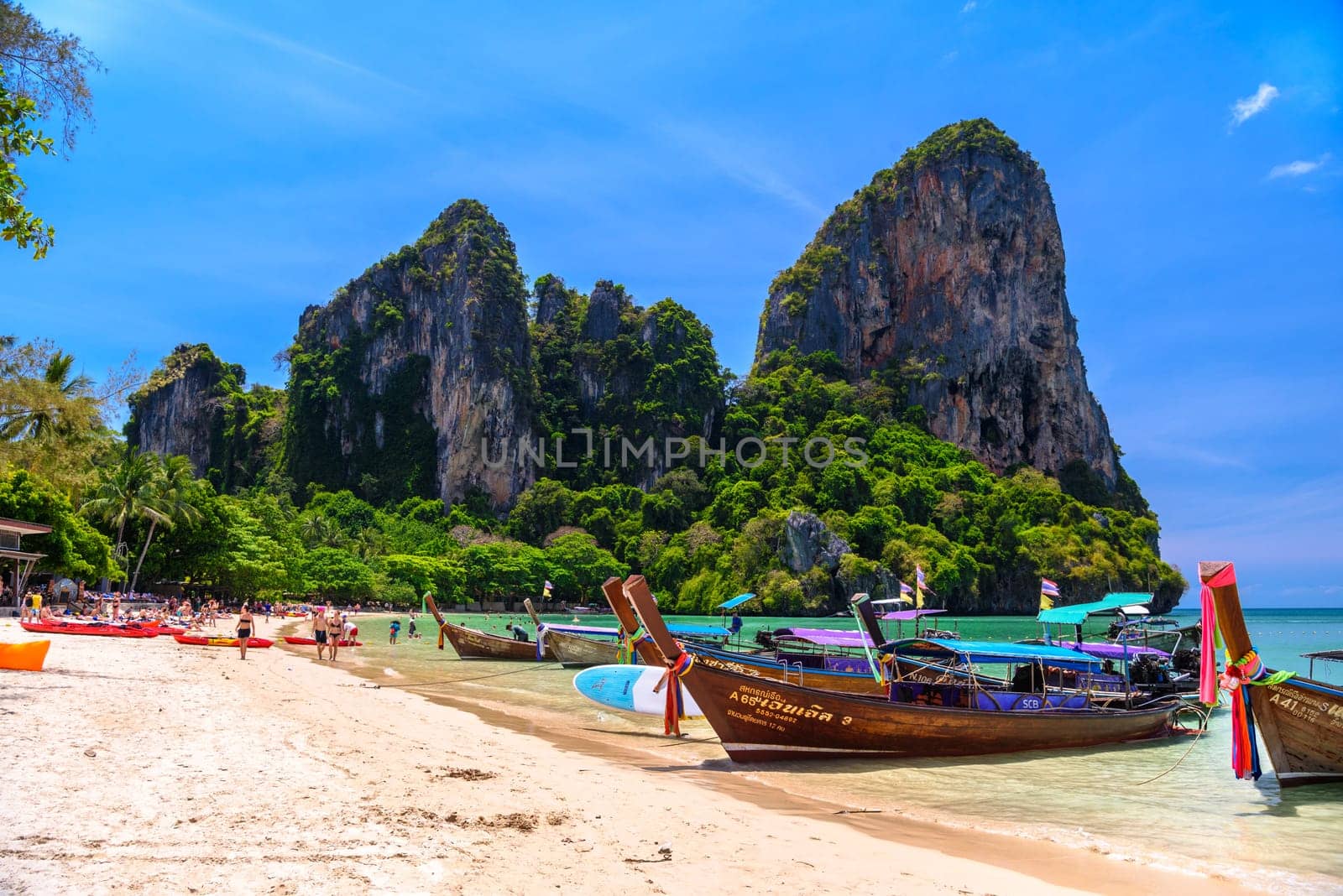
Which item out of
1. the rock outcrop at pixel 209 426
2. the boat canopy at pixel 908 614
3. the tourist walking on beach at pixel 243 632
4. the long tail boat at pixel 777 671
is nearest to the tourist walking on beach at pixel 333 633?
the tourist walking on beach at pixel 243 632

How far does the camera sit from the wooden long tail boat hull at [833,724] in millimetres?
10719

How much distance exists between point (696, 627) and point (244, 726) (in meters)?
16.5

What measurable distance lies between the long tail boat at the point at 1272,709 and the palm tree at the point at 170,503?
43.2 m

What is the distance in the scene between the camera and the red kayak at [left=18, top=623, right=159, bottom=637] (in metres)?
22.3

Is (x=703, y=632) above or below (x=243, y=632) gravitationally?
above

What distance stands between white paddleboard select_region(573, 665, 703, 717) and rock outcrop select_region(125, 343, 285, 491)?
396ft

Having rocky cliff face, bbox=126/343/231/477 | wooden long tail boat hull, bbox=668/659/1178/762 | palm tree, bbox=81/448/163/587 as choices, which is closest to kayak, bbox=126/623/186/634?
palm tree, bbox=81/448/163/587

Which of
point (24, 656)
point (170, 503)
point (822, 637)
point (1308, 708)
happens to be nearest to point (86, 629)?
point (24, 656)

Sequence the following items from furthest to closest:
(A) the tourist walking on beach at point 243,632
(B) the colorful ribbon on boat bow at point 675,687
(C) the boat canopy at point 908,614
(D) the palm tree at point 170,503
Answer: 1. (D) the palm tree at point 170,503
2. (A) the tourist walking on beach at point 243,632
3. (C) the boat canopy at point 908,614
4. (B) the colorful ribbon on boat bow at point 675,687

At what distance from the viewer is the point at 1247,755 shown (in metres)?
9.12

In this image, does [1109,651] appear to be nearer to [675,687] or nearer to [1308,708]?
[1308,708]

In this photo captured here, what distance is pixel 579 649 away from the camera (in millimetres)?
26141

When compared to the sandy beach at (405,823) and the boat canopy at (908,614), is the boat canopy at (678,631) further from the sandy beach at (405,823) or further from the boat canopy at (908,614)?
the sandy beach at (405,823)

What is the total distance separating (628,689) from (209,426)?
132 metres
